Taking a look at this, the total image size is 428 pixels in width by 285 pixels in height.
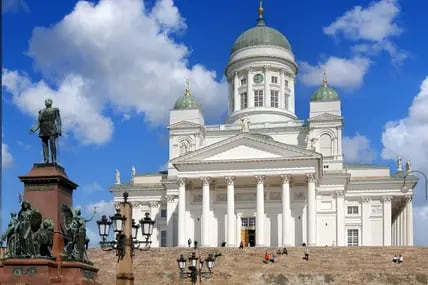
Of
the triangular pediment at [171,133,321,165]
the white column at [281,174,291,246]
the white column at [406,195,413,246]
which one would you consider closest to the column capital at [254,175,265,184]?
the triangular pediment at [171,133,321,165]

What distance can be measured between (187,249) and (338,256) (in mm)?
11053

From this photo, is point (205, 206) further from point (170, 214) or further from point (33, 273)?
point (33, 273)

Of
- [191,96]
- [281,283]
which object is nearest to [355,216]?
[191,96]

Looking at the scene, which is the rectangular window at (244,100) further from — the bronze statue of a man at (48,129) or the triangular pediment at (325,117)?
the bronze statue of a man at (48,129)

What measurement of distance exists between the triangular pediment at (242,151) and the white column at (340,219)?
863 centimetres

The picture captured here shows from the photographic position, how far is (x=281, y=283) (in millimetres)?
46312

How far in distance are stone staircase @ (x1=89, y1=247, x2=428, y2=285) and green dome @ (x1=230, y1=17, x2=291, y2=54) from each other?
33.7m

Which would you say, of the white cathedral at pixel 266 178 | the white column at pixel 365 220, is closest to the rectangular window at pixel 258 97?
the white cathedral at pixel 266 178

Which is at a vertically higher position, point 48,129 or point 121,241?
point 48,129

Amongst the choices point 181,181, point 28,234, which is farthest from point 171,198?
point 28,234

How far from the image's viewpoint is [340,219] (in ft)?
231

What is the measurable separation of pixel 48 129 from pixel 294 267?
32608 mm

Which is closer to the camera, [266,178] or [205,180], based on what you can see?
[205,180]

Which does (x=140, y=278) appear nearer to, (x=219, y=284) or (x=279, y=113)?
(x=219, y=284)
